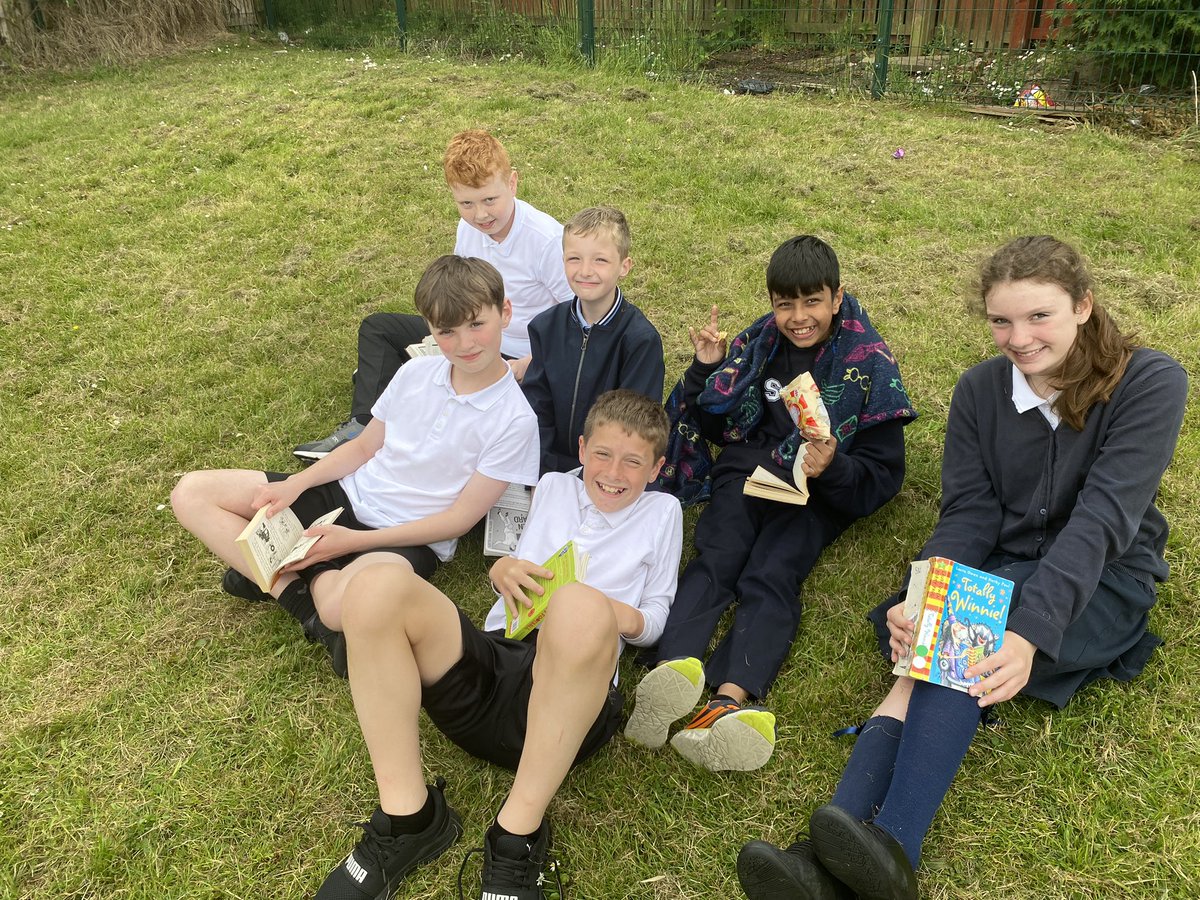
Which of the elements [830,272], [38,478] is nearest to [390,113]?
[38,478]

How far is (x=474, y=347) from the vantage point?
2.85 m

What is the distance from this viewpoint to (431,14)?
1141cm

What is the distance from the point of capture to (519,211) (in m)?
4.08

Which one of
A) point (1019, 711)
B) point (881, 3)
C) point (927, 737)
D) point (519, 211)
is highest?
point (881, 3)

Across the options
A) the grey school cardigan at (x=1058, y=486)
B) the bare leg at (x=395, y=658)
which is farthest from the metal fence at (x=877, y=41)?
the bare leg at (x=395, y=658)

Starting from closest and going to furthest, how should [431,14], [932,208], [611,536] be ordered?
[611,536], [932,208], [431,14]

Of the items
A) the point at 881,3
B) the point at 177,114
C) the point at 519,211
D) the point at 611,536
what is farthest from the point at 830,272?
the point at 177,114

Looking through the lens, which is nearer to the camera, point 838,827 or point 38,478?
point 838,827

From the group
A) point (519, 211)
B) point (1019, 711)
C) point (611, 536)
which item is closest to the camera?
point (1019, 711)

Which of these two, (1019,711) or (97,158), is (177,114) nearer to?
(97,158)

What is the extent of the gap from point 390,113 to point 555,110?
1642mm

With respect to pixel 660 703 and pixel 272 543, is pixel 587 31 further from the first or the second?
pixel 660 703

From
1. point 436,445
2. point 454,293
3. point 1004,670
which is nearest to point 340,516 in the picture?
point 436,445

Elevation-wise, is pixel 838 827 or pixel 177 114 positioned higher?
pixel 177 114
